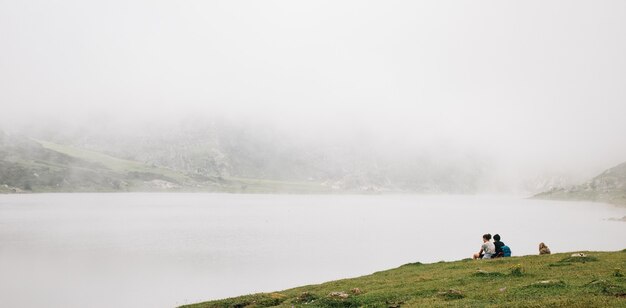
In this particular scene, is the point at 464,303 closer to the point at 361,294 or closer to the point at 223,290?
the point at 361,294

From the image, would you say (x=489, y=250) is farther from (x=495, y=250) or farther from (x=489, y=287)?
Result: (x=489, y=287)

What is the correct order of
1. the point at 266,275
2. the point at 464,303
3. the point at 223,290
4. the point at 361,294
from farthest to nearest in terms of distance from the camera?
the point at 266,275
the point at 223,290
the point at 361,294
the point at 464,303

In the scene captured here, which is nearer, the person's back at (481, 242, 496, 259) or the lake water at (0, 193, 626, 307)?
the person's back at (481, 242, 496, 259)

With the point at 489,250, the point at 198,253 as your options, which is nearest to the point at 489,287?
the point at 489,250

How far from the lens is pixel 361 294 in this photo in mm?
31219

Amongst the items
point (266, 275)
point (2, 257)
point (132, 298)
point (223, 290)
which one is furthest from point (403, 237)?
point (2, 257)

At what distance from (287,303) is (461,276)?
1307 cm

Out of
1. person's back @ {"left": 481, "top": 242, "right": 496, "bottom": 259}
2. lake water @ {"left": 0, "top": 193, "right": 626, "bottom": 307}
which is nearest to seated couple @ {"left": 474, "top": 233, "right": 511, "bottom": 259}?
person's back @ {"left": 481, "top": 242, "right": 496, "bottom": 259}

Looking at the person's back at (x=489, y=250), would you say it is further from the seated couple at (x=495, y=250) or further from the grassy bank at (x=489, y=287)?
the grassy bank at (x=489, y=287)

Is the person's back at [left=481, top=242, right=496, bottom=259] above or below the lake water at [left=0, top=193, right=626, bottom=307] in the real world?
above

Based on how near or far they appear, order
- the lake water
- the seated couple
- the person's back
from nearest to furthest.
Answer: the seated couple → the person's back → the lake water

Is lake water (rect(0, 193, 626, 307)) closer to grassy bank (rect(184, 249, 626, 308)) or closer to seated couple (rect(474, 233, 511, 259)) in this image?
grassy bank (rect(184, 249, 626, 308))

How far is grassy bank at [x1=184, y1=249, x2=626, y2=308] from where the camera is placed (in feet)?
75.1

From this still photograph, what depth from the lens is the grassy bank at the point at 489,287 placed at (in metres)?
22.9
